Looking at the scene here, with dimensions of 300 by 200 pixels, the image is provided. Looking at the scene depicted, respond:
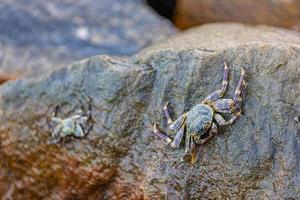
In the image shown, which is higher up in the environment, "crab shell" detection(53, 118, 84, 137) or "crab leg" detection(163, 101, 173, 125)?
"crab leg" detection(163, 101, 173, 125)

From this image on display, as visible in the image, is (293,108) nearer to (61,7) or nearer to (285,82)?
(285,82)

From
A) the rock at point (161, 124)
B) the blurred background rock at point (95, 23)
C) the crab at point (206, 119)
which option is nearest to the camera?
the rock at point (161, 124)

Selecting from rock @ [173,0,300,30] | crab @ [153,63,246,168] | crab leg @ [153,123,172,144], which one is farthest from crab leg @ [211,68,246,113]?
rock @ [173,0,300,30]

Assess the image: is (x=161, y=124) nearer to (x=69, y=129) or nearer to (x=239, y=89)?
(x=239, y=89)

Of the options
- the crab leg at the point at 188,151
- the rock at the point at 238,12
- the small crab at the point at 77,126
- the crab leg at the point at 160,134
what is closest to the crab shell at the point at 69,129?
the small crab at the point at 77,126

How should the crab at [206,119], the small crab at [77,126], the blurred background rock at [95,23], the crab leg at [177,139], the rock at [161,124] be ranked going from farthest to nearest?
the blurred background rock at [95,23]
the small crab at [77,126]
the crab leg at [177,139]
the crab at [206,119]
the rock at [161,124]

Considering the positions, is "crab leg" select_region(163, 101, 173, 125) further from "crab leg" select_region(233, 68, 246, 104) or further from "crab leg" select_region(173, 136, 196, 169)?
"crab leg" select_region(233, 68, 246, 104)

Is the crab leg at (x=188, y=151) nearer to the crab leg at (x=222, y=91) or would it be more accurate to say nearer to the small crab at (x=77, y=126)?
the crab leg at (x=222, y=91)
